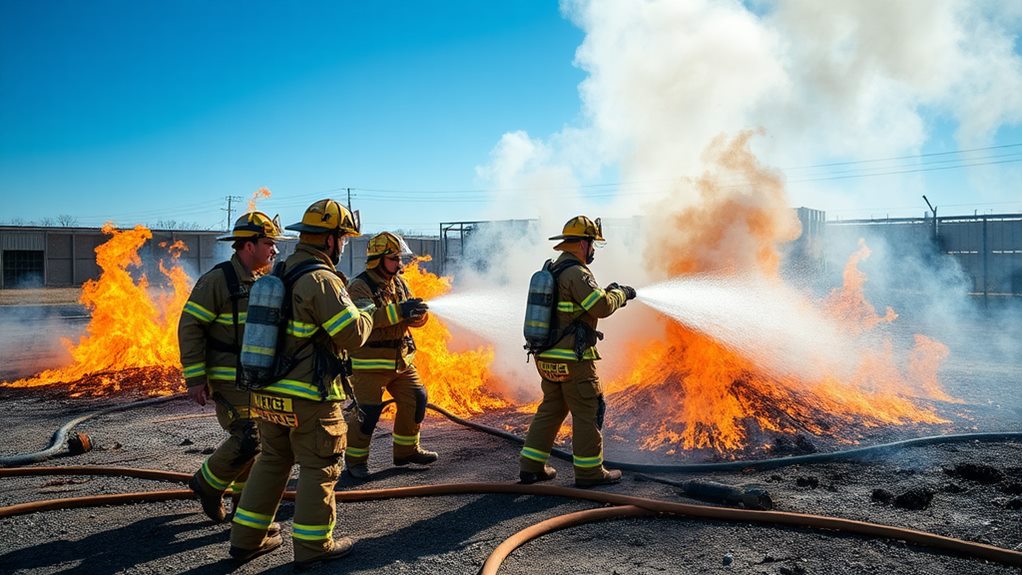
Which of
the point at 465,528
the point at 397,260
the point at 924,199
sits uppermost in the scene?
the point at 924,199

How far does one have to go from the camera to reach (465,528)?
4660mm

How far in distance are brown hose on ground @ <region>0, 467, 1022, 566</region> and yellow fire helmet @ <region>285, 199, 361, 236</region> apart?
2.02 meters

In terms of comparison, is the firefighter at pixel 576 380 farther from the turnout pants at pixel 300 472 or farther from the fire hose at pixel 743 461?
the turnout pants at pixel 300 472

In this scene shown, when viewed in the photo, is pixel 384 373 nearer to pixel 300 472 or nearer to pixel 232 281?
pixel 232 281

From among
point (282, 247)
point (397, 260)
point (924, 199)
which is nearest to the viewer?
point (397, 260)


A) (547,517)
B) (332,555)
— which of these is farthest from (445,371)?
(332,555)

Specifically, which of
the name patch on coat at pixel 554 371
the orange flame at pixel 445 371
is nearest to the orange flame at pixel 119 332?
the orange flame at pixel 445 371

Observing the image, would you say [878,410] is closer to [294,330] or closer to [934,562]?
[934,562]

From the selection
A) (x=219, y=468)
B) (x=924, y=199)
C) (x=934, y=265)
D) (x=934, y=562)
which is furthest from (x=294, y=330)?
(x=924, y=199)

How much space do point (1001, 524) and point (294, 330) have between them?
463cm

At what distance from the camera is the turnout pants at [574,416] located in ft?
18.0

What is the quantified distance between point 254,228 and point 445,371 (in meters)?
4.84

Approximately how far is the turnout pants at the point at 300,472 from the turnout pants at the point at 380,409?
62.7 inches

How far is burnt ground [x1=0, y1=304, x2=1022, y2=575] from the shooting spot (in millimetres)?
4066
